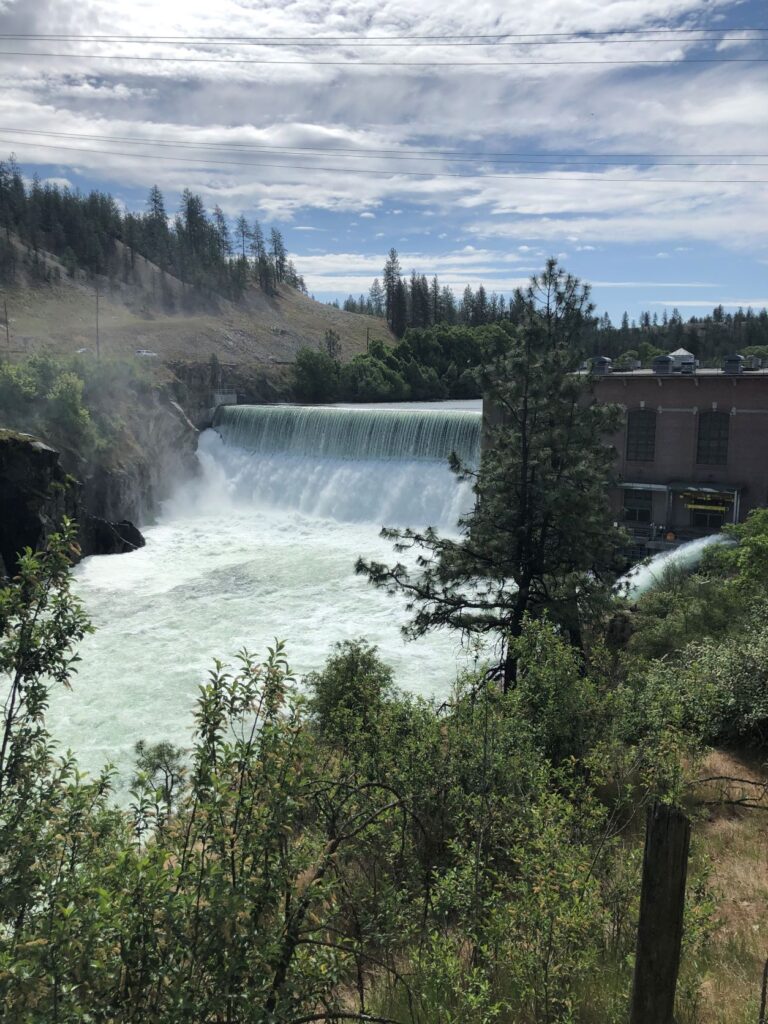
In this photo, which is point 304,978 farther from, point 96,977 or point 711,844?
point 711,844

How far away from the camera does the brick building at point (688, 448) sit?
2992 cm

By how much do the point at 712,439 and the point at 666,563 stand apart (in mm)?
9076

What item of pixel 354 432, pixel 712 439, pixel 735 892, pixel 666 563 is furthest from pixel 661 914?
pixel 354 432

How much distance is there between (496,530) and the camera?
13.9 meters

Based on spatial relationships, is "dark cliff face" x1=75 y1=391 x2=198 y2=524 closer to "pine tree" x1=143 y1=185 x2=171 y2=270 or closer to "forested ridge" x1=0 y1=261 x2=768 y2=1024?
"forested ridge" x1=0 y1=261 x2=768 y2=1024

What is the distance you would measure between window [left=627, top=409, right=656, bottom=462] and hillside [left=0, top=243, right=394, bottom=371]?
4534cm

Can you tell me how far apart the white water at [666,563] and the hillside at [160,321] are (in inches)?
Result: 2006

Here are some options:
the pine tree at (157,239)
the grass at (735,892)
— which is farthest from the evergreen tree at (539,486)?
the pine tree at (157,239)

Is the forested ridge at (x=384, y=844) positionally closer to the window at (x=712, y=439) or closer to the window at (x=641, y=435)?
the window at (x=712, y=439)

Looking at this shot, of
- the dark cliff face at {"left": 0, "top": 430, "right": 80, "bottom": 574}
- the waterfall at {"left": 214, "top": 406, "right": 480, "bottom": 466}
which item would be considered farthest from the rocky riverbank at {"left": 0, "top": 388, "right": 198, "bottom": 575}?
the waterfall at {"left": 214, "top": 406, "right": 480, "bottom": 466}

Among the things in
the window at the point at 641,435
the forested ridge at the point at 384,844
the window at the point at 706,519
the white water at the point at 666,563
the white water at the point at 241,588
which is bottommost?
the white water at the point at 241,588

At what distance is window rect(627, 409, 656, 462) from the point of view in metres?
31.9

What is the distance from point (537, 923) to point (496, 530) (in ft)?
31.2

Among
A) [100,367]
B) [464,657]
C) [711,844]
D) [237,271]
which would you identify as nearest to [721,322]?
[237,271]
